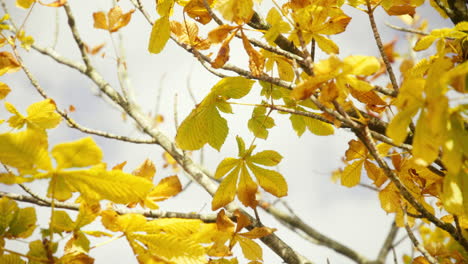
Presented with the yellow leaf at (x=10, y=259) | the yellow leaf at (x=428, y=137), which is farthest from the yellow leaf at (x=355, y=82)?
the yellow leaf at (x=10, y=259)

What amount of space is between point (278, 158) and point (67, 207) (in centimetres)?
57

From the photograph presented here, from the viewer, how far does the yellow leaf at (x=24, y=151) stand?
1.81 ft

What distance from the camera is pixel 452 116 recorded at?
52 centimetres

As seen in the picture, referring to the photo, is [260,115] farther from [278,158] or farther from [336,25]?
[336,25]

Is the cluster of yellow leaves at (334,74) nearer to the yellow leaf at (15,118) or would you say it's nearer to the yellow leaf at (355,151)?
the yellow leaf at (355,151)

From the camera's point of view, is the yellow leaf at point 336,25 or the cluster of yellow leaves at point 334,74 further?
the yellow leaf at point 336,25

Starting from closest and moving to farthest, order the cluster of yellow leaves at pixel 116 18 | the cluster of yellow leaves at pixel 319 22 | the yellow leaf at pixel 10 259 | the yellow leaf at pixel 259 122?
the yellow leaf at pixel 10 259 → the cluster of yellow leaves at pixel 319 22 → the yellow leaf at pixel 259 122 → the cluster of yellow leaves at pixel 116 18

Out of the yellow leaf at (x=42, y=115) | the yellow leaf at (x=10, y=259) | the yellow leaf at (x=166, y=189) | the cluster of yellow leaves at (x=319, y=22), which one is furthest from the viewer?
the yellow leaf at (x=42, y=115)

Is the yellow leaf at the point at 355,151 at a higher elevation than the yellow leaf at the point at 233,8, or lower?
lower

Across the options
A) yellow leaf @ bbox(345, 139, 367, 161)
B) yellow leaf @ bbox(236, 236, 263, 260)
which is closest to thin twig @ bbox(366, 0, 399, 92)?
yellow leaf @ bbox(345, 139, 367, 161)

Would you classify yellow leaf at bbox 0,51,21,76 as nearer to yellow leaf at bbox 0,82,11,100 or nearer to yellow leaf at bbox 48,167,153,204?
yellow leaf at bbox 0,82,11,100

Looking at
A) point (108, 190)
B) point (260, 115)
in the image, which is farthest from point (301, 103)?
point (108, 190)

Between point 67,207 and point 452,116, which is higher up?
point 452,116

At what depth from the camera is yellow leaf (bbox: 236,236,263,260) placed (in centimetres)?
95
